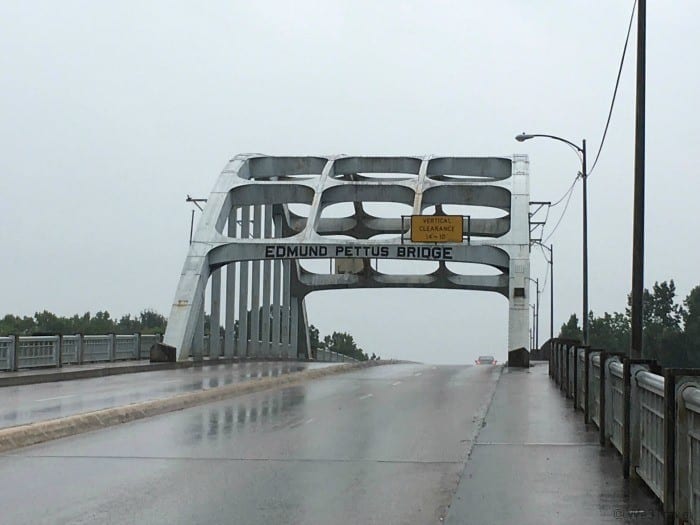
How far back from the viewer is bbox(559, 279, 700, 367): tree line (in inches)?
3551

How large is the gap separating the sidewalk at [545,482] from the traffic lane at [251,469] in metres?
0.31

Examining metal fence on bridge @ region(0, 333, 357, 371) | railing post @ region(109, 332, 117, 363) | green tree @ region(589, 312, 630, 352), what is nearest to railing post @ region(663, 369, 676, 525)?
metal fence on bridge @ region(0, 333, 357, 371)

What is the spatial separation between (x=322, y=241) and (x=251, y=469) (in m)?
33.4

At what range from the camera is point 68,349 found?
31.8 metres

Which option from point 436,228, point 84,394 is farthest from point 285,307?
point 84,394

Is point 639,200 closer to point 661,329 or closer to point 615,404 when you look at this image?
point 615,404

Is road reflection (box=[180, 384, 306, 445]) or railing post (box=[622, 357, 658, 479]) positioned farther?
road reflection (box=[180, 384, 306, 445])

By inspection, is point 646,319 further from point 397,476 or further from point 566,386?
point 397,476

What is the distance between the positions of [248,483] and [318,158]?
146 ft

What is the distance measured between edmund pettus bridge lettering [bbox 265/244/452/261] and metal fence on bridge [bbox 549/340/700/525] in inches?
1203

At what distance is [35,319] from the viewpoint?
166500mm

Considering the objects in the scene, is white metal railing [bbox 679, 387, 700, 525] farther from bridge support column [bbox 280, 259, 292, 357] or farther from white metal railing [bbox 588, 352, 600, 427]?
bridge support column [bbox 280, 259, 292, 357]

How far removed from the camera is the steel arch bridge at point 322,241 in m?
43.3

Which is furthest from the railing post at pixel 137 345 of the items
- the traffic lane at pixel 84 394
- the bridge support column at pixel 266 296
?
the bridge support column at pixel 266 296
